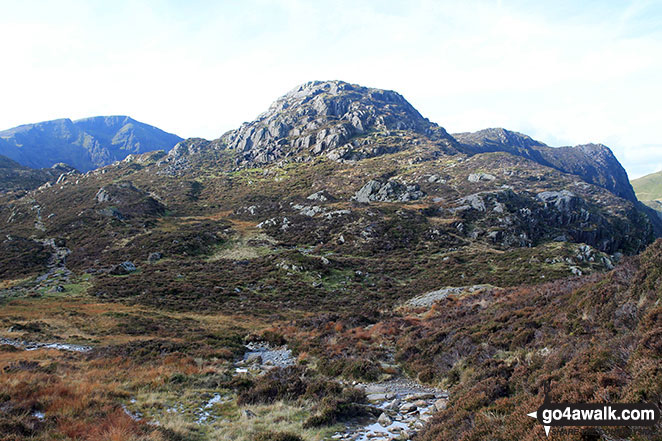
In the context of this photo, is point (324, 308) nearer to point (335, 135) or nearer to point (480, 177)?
point (480, 177)

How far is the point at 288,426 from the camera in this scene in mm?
8328

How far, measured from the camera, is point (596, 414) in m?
5.14

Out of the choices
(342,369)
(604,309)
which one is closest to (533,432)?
(604,309)

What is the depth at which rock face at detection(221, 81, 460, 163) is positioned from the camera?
14450 cm

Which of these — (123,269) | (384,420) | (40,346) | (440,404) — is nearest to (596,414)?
(440,404)

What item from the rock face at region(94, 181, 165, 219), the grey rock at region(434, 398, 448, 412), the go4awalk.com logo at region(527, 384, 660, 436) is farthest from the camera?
the rock face at region(94, 181, 165, 219)

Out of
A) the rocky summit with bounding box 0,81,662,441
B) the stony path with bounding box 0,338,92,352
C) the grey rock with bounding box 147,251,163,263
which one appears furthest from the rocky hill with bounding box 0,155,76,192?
the stony path with bounding box 0,338,92,352

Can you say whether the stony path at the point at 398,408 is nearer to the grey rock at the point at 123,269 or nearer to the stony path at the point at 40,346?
the stony path at the point at 40,346

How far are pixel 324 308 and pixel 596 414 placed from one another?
2916cm

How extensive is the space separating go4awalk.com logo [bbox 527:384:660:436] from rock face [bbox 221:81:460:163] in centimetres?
12673

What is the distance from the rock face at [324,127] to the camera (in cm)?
14450

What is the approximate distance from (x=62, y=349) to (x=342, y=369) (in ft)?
51.7

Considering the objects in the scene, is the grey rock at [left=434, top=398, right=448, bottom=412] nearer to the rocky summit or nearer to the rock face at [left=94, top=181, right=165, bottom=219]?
the rocky summit

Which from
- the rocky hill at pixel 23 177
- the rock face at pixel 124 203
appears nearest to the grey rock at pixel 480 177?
the rock face at pixel 124 203
